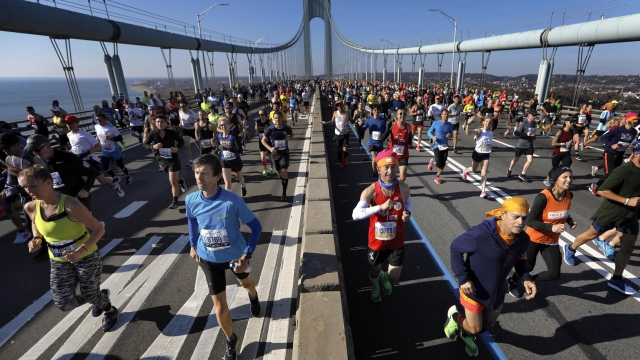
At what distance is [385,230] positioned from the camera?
3.58 metres

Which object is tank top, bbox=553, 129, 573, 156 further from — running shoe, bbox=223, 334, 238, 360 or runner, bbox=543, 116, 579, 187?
running shoe, bbox=223, 334, 238, 360

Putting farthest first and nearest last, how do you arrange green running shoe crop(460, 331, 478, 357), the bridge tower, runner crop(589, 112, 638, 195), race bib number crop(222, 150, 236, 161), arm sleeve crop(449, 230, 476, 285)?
the bridge tower, race bib number crop(222, 150, 236, 161), runner crop(589, 112, 638, 195), green running shoe crop(460, 331, 478, 357), arm sleeve crop(449, 230, 476, 285)

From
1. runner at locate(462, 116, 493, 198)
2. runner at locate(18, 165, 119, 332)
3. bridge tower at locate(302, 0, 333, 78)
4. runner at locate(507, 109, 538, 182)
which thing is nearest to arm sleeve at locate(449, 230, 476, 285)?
runner at locate(18, 165, 119, 332)

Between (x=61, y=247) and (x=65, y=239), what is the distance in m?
0.10

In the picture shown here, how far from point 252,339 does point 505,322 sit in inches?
115

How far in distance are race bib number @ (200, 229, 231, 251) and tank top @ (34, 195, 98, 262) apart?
53.0 inches

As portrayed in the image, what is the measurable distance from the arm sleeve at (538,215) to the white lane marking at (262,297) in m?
3.40

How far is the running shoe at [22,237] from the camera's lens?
5.78m

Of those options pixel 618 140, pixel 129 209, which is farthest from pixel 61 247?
pixel 618 140

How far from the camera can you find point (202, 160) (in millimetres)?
2885

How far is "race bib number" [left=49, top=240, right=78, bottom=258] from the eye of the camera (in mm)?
3291

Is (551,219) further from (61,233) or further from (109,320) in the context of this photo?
(61,233)

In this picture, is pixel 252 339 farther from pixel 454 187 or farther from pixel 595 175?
pixel 595 175

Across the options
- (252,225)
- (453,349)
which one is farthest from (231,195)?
(453,349)
